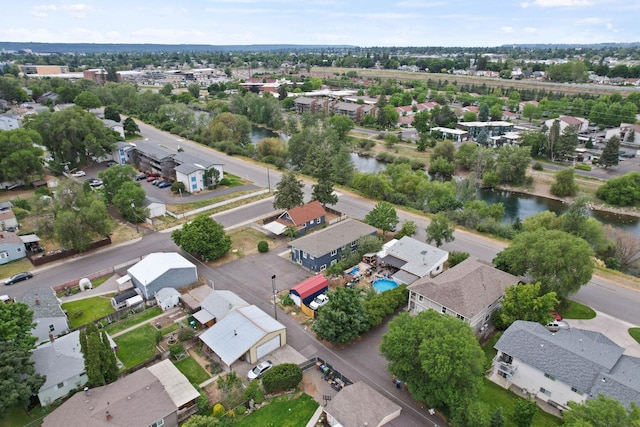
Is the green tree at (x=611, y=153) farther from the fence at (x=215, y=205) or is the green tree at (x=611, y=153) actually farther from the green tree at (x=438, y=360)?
the green tree at (x=438, y=360)

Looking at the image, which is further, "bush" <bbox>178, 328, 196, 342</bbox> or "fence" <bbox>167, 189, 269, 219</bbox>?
"fence" <bbox>167, 189, 269, 219</bbox>

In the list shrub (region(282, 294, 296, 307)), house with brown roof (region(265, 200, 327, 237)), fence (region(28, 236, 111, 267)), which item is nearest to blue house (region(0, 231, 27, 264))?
fence (region(28, 236, 111, 267))

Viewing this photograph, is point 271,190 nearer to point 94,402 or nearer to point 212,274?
point 212,274

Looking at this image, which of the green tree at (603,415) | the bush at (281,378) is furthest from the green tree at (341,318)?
the green tree at (603,415)

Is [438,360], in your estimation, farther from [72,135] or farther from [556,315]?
[72,135]

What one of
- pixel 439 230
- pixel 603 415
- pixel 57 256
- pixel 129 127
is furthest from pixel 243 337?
pixel 129 127

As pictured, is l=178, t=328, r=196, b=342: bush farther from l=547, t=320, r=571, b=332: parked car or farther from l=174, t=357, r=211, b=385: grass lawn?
l=547, t=320, r=571, b=332: parked car
